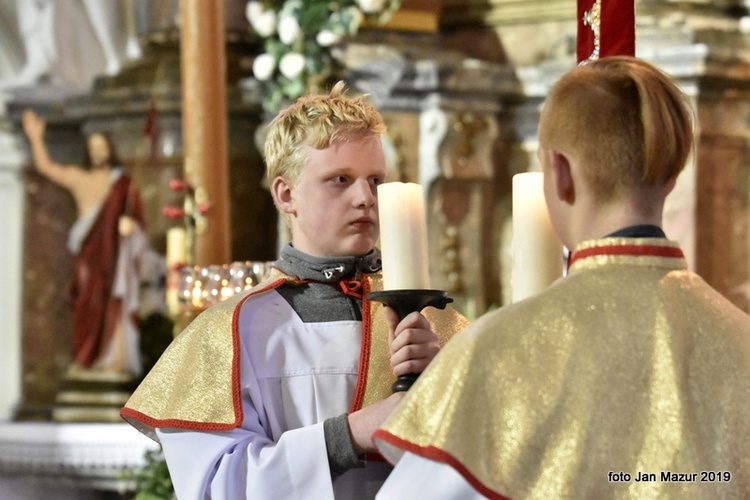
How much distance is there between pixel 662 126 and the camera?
161 centimetres

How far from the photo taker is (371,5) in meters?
5.38

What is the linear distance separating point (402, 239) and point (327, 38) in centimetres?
353

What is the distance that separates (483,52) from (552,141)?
4.47m

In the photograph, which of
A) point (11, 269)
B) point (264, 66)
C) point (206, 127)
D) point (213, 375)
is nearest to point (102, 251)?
point (11, 269)

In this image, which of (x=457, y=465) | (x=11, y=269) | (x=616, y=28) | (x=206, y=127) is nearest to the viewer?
(x=457, y=465)

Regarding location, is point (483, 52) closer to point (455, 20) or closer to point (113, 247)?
point (455, 20)

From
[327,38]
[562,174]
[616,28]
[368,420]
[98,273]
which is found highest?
[327,38]

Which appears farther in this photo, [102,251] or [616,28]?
[102,251]

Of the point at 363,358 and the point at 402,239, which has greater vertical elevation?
the point at 402,239

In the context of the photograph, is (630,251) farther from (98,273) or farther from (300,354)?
(98,273)

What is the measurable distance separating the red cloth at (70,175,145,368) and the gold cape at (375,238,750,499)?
419 cm

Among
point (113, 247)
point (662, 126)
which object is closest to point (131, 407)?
point (662, 126)

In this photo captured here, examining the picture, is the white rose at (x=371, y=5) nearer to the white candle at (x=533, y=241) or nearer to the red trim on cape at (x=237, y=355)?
the red trim on cape at (x=237, y=355)

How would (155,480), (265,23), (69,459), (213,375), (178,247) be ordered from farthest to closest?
(265,23) → (69,459) → (178,247) → (155,480) → (213,375)
